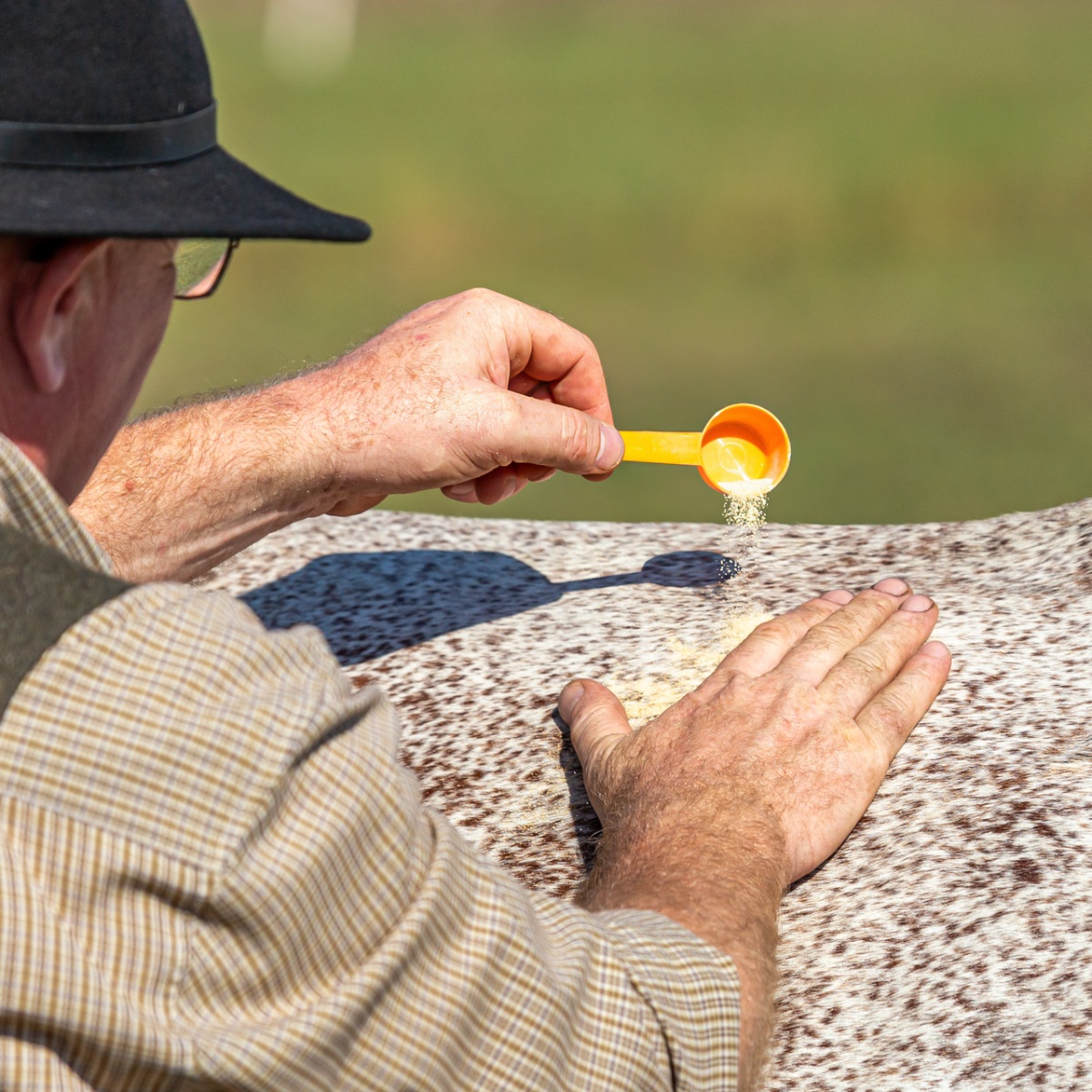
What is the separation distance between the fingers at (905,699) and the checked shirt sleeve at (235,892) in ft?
2.69

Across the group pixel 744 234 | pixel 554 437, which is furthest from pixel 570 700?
pixel 744 234

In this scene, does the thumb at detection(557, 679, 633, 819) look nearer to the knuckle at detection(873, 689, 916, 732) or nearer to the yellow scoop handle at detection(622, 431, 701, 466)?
the knuckle at detection(873, 689, 916, 732)

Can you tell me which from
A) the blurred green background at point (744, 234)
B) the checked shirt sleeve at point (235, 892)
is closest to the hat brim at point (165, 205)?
the checked shirt sleeve at point (235, 892)

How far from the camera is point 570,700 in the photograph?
223 cm

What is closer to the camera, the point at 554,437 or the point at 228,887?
the point at 228,887

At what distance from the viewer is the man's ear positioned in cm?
131

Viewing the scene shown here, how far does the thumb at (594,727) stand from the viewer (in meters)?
2.02

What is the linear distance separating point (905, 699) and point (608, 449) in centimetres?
84

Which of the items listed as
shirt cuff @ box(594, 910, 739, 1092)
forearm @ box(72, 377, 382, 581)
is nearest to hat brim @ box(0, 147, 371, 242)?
shirt cuff @ box(594, 910, 739, 1092)

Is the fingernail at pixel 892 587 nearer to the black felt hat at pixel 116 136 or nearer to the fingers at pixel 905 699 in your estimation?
the fingers at pixel 905 699

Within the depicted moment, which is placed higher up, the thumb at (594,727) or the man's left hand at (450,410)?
the man's left hand at (450,410)

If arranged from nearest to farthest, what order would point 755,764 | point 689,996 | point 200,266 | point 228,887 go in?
point 228,887
point 689,996
point 755,764
point 200,266

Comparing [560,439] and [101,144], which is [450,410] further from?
[101,144]

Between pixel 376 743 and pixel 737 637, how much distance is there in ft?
4.05
